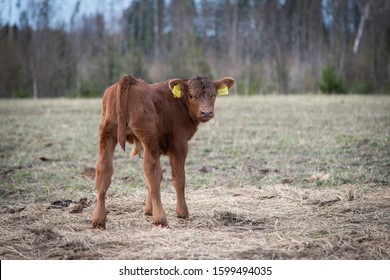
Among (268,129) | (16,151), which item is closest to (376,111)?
(268,129)

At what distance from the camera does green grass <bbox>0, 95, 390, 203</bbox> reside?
369 inches

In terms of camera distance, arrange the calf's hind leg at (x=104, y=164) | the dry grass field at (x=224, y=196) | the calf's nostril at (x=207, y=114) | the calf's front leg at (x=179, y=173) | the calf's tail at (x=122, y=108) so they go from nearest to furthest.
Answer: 1. the dry grass field at (x=224, y=196)
2. the calf's tail at (x=122, y=108)
3. the calf's hind leg at (x=104, y=164)
4. the calf's nostril at (x=207, y=114)
5. the calf's front leg at (x=179, y=173)

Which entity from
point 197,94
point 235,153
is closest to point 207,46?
point 235,153

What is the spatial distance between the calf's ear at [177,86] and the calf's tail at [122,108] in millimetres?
631

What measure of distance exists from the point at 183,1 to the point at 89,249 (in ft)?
144

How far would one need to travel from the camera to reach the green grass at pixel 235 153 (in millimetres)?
9383

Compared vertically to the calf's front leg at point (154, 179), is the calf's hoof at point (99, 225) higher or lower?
lower

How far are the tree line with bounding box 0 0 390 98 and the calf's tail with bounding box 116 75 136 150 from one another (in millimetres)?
25605

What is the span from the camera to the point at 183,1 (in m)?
47.1

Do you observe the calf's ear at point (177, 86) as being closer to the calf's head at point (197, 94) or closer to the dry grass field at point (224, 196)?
the calf's head at point (197, 94)

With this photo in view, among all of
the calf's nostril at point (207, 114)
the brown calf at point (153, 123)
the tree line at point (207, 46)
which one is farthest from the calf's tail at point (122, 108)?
the tree line at point (207, 46)

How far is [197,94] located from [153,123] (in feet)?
2.46

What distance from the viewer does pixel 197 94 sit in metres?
6.77
